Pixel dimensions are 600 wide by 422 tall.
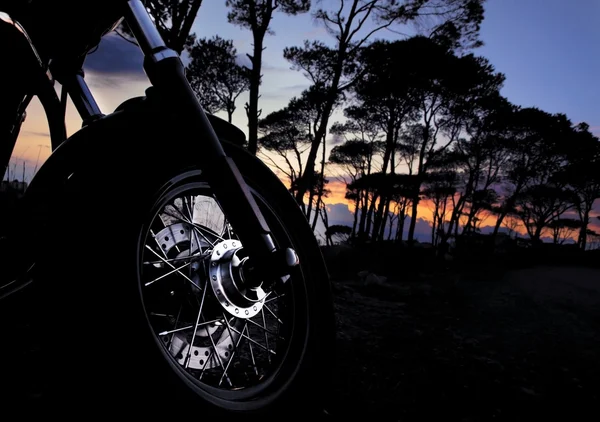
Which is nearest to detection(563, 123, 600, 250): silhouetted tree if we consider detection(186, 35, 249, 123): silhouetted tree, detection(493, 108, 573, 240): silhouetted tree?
detection(493, 108, 573, 240): silhouetted tree

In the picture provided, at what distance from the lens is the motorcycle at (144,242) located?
949 mm

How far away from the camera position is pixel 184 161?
128cm

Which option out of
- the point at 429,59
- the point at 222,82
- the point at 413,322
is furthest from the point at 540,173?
the point at 413,322

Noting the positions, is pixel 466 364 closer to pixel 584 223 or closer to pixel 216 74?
pixel 216 74

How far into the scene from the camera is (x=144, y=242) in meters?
1.13

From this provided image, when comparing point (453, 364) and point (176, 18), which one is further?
point (176, 18)

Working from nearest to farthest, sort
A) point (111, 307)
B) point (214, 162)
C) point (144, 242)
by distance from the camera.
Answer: point (111, 307) → point (144, 242) → point (214, 162)

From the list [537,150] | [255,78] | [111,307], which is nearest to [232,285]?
[111,307]

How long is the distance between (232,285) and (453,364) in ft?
6.79

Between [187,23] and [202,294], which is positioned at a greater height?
[187,23]

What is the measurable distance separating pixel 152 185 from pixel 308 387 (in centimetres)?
96

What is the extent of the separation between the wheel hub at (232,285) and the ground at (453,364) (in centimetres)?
73

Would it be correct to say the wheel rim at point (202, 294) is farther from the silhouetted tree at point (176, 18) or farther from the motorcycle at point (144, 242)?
Answer: the silhouetted tree at point (176, 18)

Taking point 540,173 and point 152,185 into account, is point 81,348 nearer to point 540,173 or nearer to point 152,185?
point 152,185
